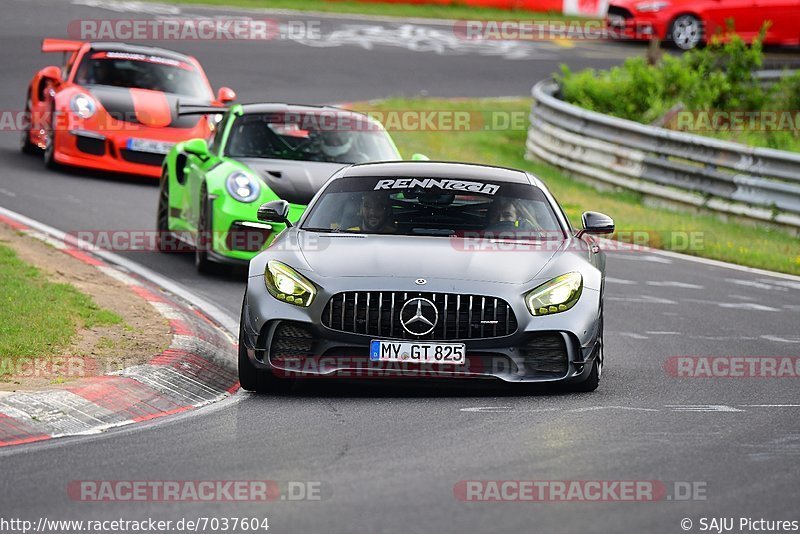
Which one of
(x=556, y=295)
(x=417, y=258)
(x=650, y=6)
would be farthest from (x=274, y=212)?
(x=650, y=6)

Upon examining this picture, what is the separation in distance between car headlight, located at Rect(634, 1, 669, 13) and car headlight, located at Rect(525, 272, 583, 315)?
83.6 feet

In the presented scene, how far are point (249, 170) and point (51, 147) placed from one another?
6.52m

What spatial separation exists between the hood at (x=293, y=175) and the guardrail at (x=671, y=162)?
20.6ft

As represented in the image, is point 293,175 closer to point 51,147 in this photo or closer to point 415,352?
point 415,352

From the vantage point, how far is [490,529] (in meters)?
5.62

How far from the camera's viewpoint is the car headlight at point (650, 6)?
33125 millimetres

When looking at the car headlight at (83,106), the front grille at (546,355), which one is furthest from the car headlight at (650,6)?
the front grille at (546,355)

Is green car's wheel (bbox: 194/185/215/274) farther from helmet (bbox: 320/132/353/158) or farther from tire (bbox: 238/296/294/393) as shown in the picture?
tire (bbox: 238/296/294/393)

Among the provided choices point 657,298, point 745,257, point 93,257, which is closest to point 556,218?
point 657,298

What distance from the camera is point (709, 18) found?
32.9 meters

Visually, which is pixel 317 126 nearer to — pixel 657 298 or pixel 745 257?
pixel 657 298

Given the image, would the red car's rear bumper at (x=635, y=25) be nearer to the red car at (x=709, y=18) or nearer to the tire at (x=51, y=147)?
the red car at (x=709, y=18)

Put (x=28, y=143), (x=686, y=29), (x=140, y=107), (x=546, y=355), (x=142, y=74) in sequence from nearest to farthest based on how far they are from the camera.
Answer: (x=546, y=355), (x=140, y=107), (x=142, y=74), (x=28, y=143), (x=686, y=29)

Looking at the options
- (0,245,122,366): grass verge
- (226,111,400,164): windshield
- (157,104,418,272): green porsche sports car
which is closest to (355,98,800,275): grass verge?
(226,111,400,164): windshield
